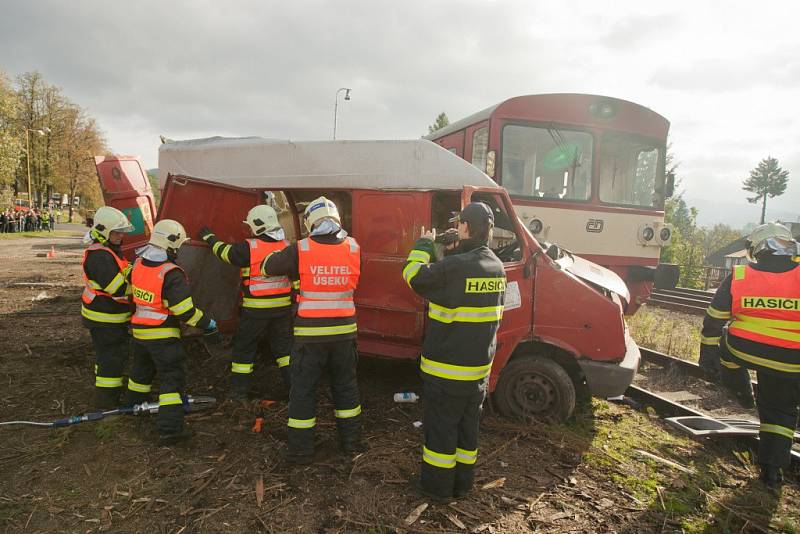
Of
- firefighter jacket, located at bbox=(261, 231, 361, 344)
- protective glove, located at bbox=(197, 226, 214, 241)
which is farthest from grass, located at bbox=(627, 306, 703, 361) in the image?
protective glove, located at bbox=(197, 226, 214, 241)

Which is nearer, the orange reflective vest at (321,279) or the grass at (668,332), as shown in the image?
the orange reflective vest at (321,279)

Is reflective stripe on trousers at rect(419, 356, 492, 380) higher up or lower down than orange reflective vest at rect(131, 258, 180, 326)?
lower down

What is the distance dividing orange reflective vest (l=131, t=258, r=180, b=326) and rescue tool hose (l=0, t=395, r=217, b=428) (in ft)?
2.52

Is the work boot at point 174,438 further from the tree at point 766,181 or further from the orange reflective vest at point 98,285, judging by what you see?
the tree at point 766,181

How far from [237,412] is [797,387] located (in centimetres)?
455

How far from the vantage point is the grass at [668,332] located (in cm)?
742

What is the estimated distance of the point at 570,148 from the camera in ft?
22.4

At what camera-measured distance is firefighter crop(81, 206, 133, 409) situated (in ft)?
13.3

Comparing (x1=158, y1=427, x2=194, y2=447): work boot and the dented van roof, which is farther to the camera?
the dented van roof

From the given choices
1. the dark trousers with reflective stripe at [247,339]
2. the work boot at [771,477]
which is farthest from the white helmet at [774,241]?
the dark trousers with reflective stripe at [247,339]

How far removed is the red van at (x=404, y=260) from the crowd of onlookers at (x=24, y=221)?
31013 mm

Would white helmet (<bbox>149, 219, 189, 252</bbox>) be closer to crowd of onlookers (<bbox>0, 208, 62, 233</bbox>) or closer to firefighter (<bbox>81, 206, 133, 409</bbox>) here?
firefighter (<bbox>81, 206, 133, 409</bbox>)

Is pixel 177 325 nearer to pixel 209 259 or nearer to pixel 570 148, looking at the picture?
pixel 209 259

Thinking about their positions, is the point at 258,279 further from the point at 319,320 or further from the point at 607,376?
the point at 607,376
